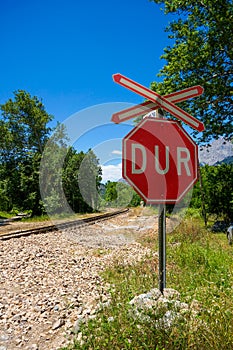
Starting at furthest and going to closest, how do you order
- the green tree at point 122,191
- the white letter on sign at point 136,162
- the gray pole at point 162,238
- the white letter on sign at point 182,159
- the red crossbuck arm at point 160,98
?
the green tree at point 122,191, the gray pole at point 162,238, the white letter on sign at point 182,159, the red crossbuck arm at point 160,98, the white letter on sign at point 136,162

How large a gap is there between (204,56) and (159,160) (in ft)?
32.3

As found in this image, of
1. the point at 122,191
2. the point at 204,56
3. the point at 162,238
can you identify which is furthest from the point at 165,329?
the point at 204,56

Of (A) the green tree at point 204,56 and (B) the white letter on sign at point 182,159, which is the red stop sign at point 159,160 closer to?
(B) the white letter on sign at point 182,159

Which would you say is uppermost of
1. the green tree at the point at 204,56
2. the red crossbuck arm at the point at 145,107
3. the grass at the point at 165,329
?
the green tree at the point at 204,56

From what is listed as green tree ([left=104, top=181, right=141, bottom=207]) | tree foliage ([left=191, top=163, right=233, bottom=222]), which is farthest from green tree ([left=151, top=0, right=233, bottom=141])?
green tree ([left=104, top=181, right=141, bottom=207])

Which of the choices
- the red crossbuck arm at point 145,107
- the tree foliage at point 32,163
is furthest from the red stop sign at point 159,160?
the tree foliage at point 32,163

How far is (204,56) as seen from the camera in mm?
10727

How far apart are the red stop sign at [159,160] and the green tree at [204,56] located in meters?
9.10

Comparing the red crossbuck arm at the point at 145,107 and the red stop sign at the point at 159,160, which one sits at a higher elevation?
the red crossbuck arm at the point at 145,107

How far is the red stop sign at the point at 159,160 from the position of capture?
242 centimetres

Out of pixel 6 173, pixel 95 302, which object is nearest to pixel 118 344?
pixel 95 302

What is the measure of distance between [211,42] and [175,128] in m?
10.1

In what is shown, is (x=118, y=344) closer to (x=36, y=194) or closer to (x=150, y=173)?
(x=150, y=173)

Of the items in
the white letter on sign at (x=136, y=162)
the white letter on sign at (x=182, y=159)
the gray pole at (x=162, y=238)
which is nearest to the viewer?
the white letter on sign at (x=136, y=162)
